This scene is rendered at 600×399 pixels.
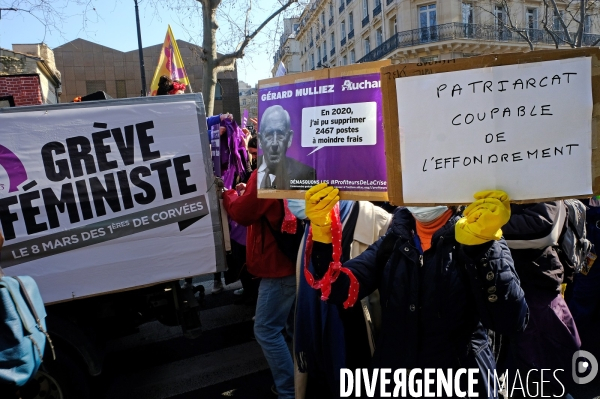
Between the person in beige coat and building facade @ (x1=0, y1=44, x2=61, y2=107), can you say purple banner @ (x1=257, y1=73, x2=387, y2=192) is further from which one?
building facade @ (x1=0, y1=44, x2=61, y2=107)

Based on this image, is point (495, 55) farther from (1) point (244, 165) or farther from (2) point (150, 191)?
(1) point (244, 165)

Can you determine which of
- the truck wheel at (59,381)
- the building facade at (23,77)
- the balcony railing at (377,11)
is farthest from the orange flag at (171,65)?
the balcony railing at (377,11)

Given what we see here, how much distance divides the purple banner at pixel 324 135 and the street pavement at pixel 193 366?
238 cm

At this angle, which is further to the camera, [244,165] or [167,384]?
[244,165]

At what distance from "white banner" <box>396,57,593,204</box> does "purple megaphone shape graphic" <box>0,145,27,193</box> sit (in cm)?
250

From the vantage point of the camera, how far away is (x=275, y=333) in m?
3.19

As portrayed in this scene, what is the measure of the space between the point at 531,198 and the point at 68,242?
2772mm

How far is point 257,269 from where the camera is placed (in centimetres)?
315

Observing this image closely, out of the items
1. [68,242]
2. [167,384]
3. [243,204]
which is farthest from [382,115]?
[167,384]

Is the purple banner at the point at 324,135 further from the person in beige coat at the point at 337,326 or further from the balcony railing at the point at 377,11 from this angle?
the balcony railing at the point at 377,11

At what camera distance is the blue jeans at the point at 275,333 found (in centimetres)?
316

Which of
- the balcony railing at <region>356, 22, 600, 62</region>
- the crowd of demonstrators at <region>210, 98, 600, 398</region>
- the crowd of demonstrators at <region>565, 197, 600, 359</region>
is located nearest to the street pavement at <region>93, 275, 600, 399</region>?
the crowd of demonstrators at <region>565, 197, 600, 359</region>

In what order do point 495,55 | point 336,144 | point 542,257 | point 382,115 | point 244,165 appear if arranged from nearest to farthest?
1. point 495,55
2. point 382,115
3. point 336,144
4. point 542,257
5. point 244,165

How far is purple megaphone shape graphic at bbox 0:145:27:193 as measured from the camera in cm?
277
